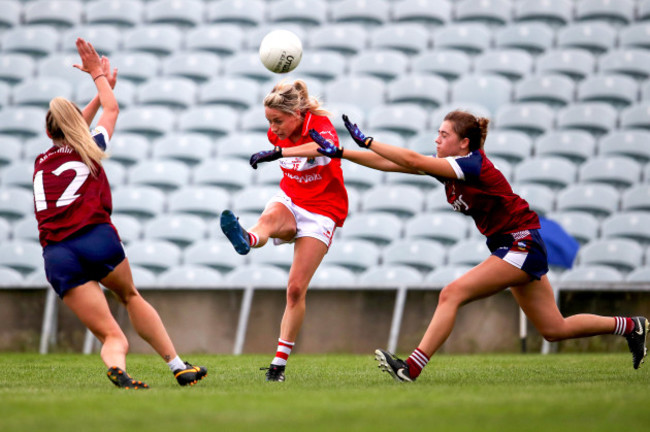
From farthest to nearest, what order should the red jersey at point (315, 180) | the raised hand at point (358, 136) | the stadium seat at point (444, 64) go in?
A: the stadium seat at point (444, 64), the red jersey at point (315, 180), the raised hand at point (358, 136)

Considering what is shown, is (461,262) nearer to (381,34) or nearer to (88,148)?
(381,34)

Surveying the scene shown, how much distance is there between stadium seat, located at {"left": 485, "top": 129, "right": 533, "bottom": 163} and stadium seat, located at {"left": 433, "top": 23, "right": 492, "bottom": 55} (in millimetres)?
2617

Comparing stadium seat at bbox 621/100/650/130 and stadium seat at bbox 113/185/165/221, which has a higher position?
stadium seat at bbox 621/100/650/130

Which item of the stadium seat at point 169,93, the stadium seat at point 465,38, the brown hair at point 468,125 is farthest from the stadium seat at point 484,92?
the brown hair at point 468,125

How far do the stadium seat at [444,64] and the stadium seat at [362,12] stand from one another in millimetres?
1689

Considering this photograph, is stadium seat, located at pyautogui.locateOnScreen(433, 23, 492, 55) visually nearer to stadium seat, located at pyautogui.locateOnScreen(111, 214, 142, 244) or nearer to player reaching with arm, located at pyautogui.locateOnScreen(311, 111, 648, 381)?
stadium seat, located at pyautogui.locateOnScreen(111, 214, 142, 244)

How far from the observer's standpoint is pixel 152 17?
658 inches

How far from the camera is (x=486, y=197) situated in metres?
5.66

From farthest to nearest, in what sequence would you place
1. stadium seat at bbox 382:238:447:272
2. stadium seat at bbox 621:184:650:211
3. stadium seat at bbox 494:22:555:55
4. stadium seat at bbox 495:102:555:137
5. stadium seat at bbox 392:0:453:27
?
stadium seat at bbox 392:0:453:27
stadium seat at bbox 494:22:555:55
stadium seat at bbox 495:102:555:137
stadium seat at bbox 621:184:650:211
stadium seat at bbox 382:238:447:272

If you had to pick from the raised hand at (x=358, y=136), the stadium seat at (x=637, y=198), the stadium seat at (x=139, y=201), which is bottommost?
the stadium seat at (x=139, y=201)

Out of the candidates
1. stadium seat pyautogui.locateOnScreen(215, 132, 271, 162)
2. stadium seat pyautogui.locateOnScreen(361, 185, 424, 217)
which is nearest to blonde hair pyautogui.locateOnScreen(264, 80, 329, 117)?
stadium seat pyautogui.locateOnScreen(361, 185, 424, 217)

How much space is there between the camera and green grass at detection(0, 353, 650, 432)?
11.7 feet

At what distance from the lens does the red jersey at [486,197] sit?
18.2 feet

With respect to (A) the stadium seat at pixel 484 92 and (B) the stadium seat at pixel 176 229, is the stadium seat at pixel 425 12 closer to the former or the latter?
(A) the stadium seat at pixel 484 92
